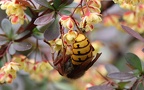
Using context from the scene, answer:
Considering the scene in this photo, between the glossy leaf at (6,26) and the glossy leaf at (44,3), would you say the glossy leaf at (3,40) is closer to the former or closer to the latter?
the glossy leaf at (6,26)

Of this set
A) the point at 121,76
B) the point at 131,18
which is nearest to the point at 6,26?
the point at 121,76

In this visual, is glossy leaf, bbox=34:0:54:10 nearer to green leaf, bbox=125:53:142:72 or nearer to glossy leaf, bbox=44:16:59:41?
glossy leaf, bbox=44:16:59:41

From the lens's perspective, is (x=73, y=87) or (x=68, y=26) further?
(x=73, y=87)

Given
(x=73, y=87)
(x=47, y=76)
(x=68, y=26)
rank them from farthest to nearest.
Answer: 1. (x=73, y=87)
2. (x=47, y=76)
3. (x=68, y=26)

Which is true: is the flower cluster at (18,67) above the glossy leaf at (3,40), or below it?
below

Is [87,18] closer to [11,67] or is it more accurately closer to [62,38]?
[62,38]

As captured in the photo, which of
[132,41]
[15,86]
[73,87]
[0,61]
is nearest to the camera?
[0,61]

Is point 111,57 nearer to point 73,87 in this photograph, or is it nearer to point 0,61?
point 73,87

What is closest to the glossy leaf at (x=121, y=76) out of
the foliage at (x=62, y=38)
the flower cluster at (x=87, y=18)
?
the foliage at (x=62, y=38)

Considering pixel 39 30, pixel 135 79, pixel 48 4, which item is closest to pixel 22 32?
pixel 39 30
